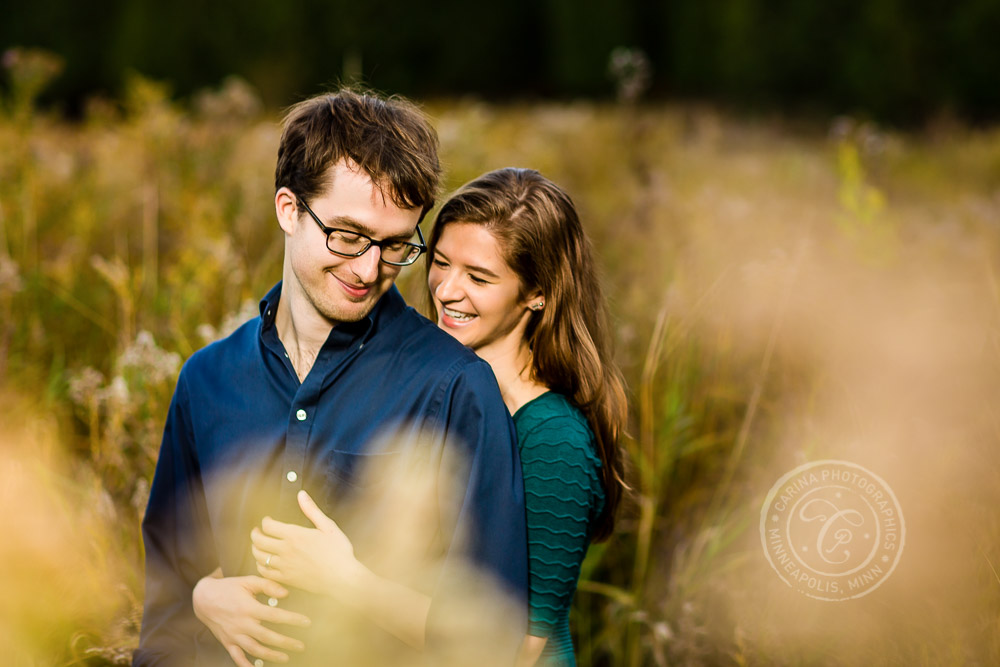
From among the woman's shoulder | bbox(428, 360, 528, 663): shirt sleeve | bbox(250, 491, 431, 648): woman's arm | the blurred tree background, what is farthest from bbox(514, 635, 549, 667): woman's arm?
the blurred tree background

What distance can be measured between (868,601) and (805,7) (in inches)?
554

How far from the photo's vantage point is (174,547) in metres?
1.93

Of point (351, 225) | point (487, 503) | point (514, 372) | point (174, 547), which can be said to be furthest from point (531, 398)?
point (174, 547)

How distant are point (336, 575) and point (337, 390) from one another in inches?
14.9

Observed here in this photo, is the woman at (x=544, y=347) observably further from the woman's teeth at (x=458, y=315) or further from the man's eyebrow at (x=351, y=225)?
the man's eyebrow at (x=351, y=225)

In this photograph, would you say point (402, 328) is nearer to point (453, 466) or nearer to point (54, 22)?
point (453, 466)

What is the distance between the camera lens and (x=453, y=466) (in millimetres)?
1631

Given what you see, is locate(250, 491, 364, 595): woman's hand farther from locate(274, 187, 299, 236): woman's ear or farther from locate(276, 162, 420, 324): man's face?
locate(274, 187, 299, 236): woman's ear

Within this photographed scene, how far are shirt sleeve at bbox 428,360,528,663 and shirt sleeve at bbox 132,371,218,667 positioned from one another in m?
0.67

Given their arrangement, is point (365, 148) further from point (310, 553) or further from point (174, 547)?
point (174, 547)

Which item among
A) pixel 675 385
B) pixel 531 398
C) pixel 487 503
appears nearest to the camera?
pixel 487 503

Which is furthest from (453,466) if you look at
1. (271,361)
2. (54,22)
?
(54,22)

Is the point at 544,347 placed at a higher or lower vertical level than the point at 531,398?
higher

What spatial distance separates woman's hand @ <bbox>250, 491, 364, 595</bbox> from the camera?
160 centimetres
